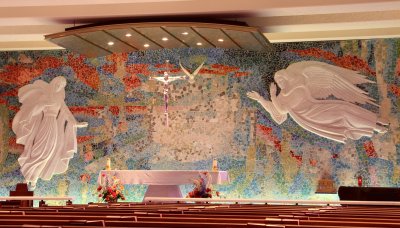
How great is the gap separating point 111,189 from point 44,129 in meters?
2.87

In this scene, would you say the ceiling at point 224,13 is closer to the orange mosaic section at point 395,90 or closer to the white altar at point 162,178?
the orange mosaic section at point 395,90

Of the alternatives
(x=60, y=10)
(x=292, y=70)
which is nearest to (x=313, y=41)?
(x=292, y=70)

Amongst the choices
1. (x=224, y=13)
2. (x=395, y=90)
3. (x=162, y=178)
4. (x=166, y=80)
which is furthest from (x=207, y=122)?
(x=395, y=90)

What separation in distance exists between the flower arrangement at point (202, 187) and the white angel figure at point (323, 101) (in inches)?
81.9

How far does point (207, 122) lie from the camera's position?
14953 millimetres

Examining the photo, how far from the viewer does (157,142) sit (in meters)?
15.1

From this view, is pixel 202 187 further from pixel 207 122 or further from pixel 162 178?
pixel 207 122

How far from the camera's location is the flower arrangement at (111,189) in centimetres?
1377

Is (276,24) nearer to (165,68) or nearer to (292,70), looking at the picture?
(292,70)

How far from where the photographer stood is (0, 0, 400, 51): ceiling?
12297 mm

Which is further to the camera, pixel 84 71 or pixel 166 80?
pixel 84 71

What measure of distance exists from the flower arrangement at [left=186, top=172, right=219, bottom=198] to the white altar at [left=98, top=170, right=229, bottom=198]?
12cm

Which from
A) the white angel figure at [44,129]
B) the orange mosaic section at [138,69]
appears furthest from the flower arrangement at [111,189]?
the orange mosaic section at [138,69]

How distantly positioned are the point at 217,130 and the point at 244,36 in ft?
8.88
